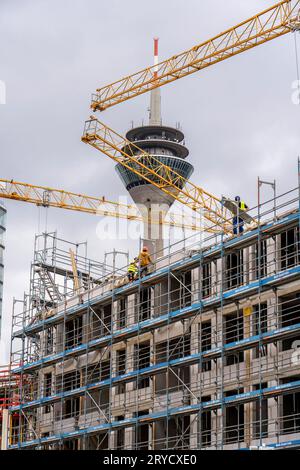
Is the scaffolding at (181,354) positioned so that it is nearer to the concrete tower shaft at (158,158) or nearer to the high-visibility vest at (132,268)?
the high-visibility vest at (132,268)

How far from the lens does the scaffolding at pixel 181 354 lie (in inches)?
2138

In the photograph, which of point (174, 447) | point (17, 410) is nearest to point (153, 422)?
point (174, 447)

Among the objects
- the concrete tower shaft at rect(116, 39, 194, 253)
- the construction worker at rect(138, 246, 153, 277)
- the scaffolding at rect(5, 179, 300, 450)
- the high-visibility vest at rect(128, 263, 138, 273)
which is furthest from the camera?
the concrete tower shaft at rect(116, 39, 194, 253)

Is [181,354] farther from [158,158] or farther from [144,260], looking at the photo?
[158,158]

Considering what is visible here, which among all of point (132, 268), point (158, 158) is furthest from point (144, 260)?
point (158, 158)

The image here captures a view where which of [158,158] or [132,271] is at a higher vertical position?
[158,158]

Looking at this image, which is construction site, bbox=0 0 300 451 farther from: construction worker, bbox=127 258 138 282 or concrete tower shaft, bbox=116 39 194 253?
concrete tower shaft, bbox=116 39 194 253

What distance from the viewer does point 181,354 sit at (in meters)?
61.8

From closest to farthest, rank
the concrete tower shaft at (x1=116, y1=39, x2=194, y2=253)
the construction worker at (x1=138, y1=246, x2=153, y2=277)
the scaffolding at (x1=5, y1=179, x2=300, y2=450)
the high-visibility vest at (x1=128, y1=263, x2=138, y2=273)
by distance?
the scaffolding at (x1=5, y1=179, x2=300, y2=450) < the construction worker at (x1=138, y1=246, x2=153, y2=277) < the high-visibility vest at (x1=128, y1=263, x2=138, y2=273) < the concrete tower shaft at (x1=116, y1=39, x2=194, y2=253)

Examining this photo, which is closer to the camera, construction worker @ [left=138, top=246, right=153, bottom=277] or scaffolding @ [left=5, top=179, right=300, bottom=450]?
scaffolding @ [left=5, top=179, right=300, bottom=450]

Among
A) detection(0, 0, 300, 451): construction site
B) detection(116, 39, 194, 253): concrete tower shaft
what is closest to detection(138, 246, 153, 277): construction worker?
detection(0, 0, 300, 451): construction site

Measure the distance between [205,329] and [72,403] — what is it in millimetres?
14987

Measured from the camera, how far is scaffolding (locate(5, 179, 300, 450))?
178 feet

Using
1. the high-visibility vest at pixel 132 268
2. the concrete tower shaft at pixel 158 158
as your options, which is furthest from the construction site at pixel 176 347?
the concrete tower shaft at pixel 158 158
